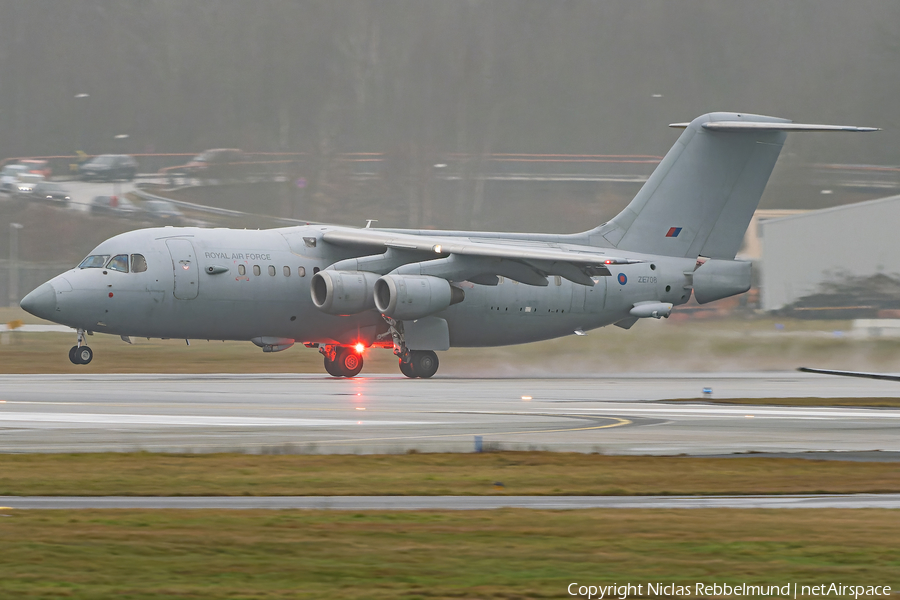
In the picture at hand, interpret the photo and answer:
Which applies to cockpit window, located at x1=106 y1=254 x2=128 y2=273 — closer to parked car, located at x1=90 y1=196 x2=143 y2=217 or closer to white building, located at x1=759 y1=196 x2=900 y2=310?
white building, located at x1=759 y1=196 x2=900 y2=310

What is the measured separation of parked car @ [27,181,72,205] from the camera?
88438 mm

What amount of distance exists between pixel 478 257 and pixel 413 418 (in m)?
13.2

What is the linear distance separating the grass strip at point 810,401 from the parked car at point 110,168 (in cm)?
6881

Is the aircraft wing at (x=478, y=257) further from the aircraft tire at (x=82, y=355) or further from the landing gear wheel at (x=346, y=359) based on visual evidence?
the aircraft tire at (x=82, y=355)

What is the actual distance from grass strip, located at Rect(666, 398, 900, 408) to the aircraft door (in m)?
13.5

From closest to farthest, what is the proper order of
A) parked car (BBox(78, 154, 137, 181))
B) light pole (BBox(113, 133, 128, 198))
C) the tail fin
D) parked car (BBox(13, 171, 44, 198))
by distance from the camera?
the tail fin
light pole (BBox(113, 133, 128, 198))
parked car (BBox(13, 171, 44, 198))
parked car (BBox(78, 154, 137, 181))

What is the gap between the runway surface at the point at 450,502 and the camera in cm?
1236

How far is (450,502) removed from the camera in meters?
12.8

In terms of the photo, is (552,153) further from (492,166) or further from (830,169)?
(830,169)

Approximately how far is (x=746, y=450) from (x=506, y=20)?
220 ft

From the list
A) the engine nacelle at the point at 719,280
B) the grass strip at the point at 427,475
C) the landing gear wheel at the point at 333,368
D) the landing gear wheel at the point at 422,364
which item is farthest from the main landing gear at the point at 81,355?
the engine nacelle at the point at 719,280

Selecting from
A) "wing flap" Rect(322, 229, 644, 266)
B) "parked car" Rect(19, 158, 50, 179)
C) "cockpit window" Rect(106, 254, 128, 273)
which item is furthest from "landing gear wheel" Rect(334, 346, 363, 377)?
"parked car" Rect(19, 158, 50, 179)

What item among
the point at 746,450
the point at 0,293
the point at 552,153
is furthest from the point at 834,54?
the point at 746,450

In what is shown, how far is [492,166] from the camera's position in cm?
7844
